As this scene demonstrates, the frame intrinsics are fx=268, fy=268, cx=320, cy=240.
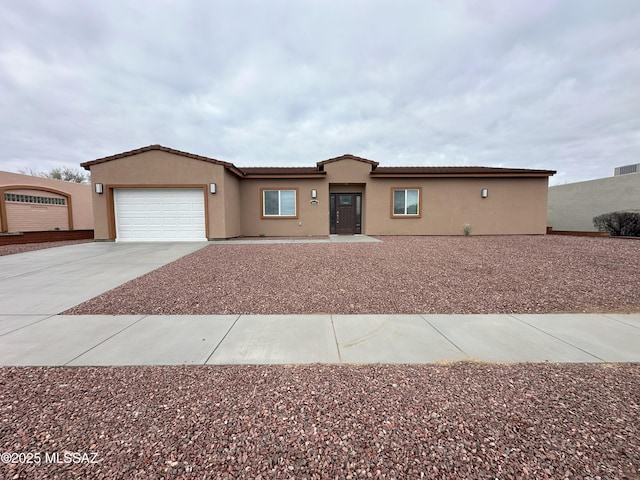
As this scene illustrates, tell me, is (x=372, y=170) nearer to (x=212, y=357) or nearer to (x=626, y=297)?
(x=626, y=297)

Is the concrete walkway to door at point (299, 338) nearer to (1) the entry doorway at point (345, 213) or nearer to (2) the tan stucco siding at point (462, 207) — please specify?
(2) the tan stucco siding at point (462, 207)

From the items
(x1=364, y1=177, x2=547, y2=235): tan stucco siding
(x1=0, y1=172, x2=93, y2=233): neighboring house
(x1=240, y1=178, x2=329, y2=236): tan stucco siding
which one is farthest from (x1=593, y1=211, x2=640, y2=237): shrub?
(x1=0, y1=172, x2=93, y2=233): neighboring house

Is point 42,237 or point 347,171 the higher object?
point 347,171

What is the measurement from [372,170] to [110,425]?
47.3 ft

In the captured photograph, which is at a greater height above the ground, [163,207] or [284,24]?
[284,24]

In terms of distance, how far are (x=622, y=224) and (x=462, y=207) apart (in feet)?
21.2

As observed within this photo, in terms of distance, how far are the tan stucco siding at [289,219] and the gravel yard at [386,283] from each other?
5789 millimetres

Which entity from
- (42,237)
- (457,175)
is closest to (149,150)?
(42,237)

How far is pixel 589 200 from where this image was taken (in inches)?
627

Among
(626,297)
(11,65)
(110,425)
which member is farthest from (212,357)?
(11,65)

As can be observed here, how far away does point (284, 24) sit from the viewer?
33.7 feet

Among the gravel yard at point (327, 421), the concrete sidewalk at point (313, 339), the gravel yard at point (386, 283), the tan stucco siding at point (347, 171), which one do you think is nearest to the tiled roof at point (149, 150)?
the gravel yard at point (386, 283)

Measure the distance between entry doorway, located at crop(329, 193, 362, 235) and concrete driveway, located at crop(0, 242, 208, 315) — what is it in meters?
7.53

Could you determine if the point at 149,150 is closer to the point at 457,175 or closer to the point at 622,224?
the point at 457,175
